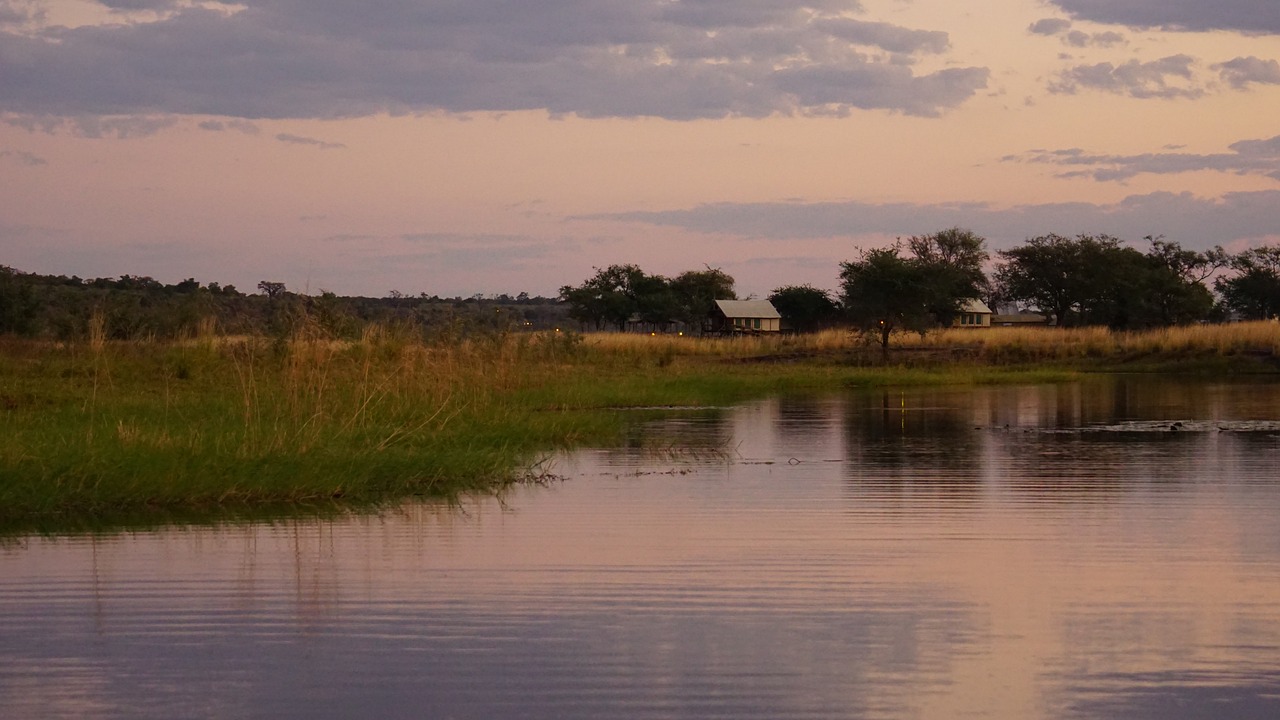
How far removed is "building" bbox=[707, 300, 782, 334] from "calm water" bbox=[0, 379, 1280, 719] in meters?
79.8

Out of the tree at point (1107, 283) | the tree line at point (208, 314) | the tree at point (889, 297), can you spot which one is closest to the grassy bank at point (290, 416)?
Result: the tree line at point (208, 314)

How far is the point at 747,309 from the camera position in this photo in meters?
98.3

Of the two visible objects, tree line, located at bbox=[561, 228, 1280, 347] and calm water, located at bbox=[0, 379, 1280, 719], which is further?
tree line, located at bbox=[561, 228, 1280, 347]

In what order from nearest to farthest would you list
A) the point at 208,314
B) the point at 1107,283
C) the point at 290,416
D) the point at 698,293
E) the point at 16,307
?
the point at 290,416 → the point at 208,314 → the point at 16,307 → the point at 1107,283 → the point at 698,293

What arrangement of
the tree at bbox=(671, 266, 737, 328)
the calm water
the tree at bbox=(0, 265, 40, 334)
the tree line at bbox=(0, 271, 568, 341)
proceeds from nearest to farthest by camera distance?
1. the calm water
2. the tree line at bbox=(0, 271, 568, 341)
3. the tree at bbox=(0, 265, 40, 334)
4. the tree at bbox=(671, 266, 737, 328)

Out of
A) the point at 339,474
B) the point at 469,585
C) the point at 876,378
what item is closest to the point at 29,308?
the point at 876,378

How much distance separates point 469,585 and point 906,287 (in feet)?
171

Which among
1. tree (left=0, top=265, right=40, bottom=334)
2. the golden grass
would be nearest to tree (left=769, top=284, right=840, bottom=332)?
the golden grass

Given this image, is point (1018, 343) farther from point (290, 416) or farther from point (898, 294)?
point (290, 416)

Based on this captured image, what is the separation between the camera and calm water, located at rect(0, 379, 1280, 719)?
Answer: 24.4ft

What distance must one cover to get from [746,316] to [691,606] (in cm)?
8815

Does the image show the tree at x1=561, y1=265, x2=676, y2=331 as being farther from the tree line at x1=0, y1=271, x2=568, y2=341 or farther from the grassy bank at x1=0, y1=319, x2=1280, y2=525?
the grassy bank at x1=0, y1=319, x2=1280, y2=525

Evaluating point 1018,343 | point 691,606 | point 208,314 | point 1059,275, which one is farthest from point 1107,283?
point 691,606

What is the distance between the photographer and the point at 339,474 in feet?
49.9
